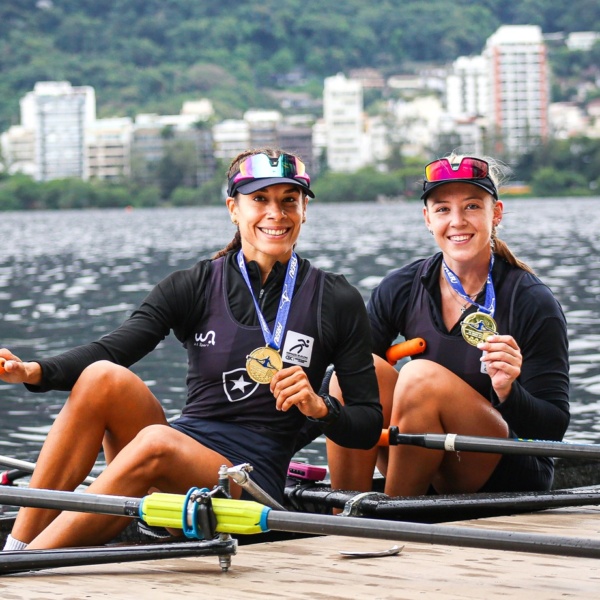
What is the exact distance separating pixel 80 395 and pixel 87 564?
2.32ft

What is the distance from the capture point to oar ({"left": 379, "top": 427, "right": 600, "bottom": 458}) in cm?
531

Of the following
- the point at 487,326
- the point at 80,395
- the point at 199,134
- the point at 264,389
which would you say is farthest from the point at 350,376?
the point at 199,134

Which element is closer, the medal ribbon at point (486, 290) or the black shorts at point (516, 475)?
the medal ribbon at point (486, 290)

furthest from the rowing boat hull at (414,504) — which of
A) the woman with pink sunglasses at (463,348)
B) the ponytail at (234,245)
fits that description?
the ponytail at (234,245)

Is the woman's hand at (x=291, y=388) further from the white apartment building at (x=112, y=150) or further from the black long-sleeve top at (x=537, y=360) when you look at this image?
the white apartment building at (x=112, y=150)

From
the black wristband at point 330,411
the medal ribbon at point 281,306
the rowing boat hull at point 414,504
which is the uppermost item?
the medal ribbon at point 281,306

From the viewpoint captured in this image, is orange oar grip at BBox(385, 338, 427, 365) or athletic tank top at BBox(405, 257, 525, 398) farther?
orange oar grip at BBox(385, 338, 427, 365)

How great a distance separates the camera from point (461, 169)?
222 inches

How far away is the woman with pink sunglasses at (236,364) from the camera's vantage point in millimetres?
4883

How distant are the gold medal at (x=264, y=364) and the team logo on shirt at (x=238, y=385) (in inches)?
2.7

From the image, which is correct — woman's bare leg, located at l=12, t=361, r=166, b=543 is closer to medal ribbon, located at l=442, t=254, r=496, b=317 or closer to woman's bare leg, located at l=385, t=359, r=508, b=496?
woman's bare leg, located at l=385, t=359, r=508, b=496

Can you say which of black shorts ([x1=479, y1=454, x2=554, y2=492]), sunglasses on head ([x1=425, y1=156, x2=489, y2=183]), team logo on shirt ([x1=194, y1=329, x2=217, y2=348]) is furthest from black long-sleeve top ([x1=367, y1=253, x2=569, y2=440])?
team logo on shirt ([x1=194, y1=329, x2=217, y2=348])

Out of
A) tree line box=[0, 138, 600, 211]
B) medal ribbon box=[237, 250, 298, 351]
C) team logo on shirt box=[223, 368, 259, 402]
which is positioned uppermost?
tree line box=[0, 138, 600, 211]

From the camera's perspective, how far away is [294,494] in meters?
6.00
